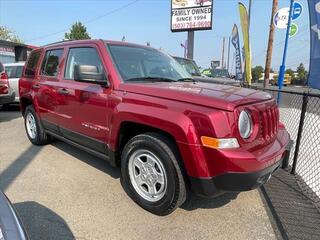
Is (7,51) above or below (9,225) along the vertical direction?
above

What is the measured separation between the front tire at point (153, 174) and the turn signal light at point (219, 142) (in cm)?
41

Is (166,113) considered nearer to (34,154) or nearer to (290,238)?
(290,238)

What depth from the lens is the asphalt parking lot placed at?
313 centimetres

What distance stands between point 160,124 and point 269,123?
3.82 feet

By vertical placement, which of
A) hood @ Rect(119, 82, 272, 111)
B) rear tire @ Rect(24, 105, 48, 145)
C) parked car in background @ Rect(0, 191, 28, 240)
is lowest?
rear tire @ Rect(24, 105, 48, 145)

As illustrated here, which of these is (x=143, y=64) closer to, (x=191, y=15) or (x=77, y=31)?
(x=191, y=15)

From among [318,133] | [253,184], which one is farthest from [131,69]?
[318,133]

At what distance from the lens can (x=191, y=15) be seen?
17.2m

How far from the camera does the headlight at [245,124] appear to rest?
2.94 metres

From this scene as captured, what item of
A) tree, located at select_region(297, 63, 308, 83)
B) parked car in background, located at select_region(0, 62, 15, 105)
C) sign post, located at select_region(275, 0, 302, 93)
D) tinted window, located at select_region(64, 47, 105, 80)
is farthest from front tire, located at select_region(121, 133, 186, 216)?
tree, located at select_region(297, 63, 308, 83)

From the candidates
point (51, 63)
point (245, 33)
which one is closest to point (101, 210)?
point (51, 63)

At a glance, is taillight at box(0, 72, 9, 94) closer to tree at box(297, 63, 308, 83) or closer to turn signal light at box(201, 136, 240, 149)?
turn signal light at box(201, 136, 240, 149)

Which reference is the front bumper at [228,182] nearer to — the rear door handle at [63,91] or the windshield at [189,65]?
the rear door handle at [63,91]

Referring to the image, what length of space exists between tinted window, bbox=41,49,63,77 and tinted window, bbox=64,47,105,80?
0.35 metres
